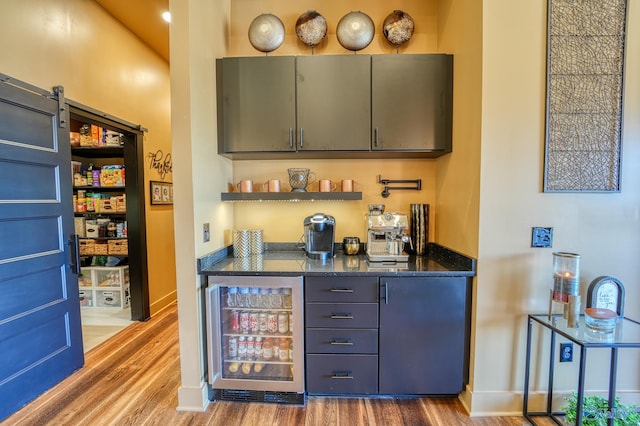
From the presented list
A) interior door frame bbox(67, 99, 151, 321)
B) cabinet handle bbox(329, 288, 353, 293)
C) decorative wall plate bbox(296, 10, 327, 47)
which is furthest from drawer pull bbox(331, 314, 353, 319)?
interior door frame bbox(67, 99, 151, 321)

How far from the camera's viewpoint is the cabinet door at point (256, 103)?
2010 mm

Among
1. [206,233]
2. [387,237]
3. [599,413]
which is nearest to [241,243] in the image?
[206,233]

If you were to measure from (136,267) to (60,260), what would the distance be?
0.97 m

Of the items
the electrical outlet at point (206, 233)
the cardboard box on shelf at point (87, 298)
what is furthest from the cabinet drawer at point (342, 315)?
the cardboard box on shelf at point (87, 298)

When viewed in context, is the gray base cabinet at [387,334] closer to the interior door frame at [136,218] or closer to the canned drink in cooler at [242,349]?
the canned drink in cooler at [242,349]

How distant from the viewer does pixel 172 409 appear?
5.92 ft

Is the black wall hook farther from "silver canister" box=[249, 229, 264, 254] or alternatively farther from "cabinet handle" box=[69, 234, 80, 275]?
"cabinet handle" box=[69, 234, 80, 275]

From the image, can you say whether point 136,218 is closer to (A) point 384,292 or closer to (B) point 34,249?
(B) point 34,249

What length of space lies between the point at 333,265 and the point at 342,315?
0.33m

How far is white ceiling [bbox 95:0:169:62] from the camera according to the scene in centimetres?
253

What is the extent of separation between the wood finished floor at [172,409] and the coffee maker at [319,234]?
3.33 feet

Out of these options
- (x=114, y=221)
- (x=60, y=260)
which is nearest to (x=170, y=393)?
(x=60, y=260)

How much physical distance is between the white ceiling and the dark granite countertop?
2.35m

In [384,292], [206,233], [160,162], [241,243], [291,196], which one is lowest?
[384,292]
